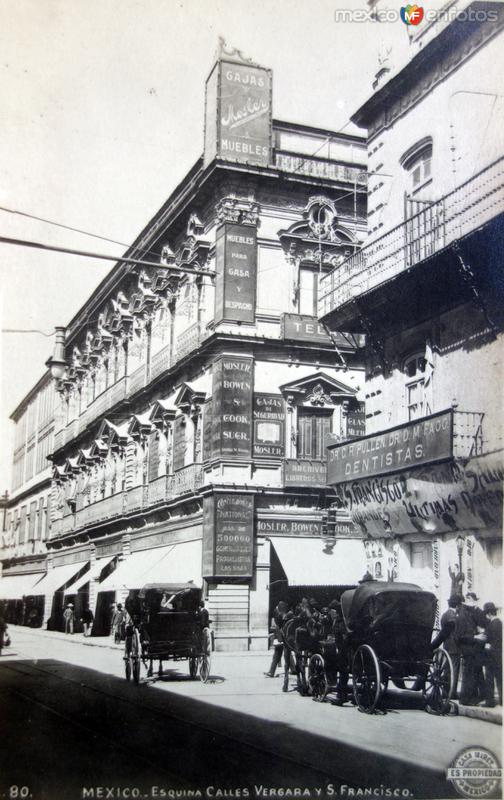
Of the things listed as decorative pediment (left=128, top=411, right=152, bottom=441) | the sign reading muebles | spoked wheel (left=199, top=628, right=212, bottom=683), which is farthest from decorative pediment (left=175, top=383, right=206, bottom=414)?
spoked wheel (left=199, top=628, right=212, bottom=683)

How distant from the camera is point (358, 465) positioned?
51.7ft

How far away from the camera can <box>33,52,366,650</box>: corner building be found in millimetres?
22891

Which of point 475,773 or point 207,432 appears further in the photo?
point 207,432

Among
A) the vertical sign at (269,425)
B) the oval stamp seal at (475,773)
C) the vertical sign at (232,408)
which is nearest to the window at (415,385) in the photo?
the oval stamp seal at (475,773)

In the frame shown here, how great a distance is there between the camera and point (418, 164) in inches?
616

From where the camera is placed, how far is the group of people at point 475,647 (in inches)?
456

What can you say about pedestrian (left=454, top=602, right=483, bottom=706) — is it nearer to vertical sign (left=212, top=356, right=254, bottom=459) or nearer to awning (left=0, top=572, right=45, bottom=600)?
vertical sign (left=212, top=356, right=254, bottom=459)

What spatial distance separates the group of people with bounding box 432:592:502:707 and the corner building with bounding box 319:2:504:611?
0.46 m

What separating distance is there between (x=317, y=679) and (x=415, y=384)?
5.54m

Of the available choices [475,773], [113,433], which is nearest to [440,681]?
[475,773]

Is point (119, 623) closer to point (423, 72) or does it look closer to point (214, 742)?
point (214, 742)

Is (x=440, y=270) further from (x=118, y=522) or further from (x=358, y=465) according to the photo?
(x=118, y=522)

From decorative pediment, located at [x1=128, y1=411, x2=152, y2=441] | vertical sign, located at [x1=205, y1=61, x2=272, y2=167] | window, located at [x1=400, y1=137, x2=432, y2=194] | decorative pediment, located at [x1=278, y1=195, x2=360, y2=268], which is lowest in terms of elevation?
decorative pediment, located at [x1=128, y1=411, x2=152, y2=441]

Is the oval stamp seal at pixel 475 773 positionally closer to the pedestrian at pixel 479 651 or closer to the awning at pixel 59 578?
the pedestrian at pixel 479 651
